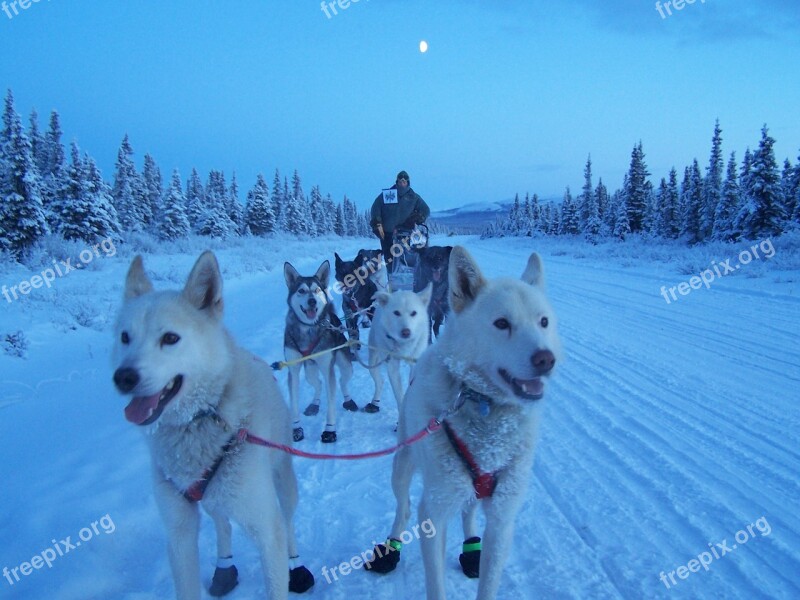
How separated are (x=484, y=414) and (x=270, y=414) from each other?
118cm

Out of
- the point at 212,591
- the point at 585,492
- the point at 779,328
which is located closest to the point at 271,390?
the point at 212,591

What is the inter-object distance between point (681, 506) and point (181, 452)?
10.3ft

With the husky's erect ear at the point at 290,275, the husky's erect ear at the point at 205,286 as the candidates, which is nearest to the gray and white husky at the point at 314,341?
the husky's erect ear at the point at 290,275

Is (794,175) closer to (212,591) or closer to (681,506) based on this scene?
(681,506)

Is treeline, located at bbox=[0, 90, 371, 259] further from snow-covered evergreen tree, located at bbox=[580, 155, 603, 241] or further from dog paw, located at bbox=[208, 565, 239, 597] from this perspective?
snow-covered evergreen tree, located at bbox=[580, 155, 603, 241]

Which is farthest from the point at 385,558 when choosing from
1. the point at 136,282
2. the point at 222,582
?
the point at 136,282

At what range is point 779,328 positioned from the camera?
7.10 m

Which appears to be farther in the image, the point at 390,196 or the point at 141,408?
the point at 390,196

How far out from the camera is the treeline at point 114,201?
1797 centimetres

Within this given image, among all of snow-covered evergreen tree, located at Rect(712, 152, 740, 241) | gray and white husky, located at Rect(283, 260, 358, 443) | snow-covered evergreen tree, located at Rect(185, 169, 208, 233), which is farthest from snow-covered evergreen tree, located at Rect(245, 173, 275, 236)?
gray and white husky, located at Rect(283, 260, 358, 443)

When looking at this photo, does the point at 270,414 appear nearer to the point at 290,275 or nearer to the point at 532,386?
the point at 532,386

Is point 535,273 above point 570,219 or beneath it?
above

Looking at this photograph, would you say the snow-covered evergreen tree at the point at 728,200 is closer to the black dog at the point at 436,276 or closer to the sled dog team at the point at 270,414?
the black dog at the point at 436,276

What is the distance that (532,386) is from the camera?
2207mm
